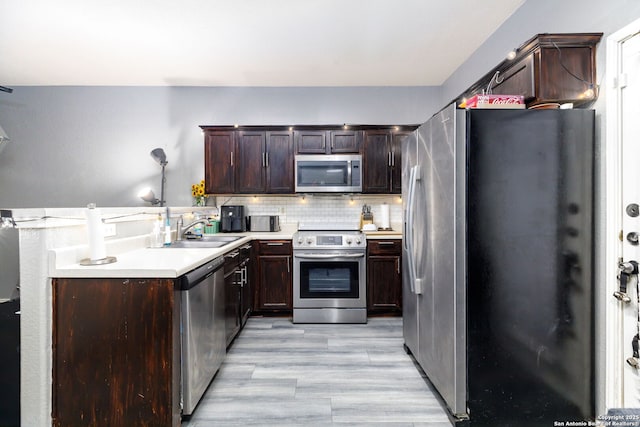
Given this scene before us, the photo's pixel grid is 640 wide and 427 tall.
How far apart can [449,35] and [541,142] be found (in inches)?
65.8

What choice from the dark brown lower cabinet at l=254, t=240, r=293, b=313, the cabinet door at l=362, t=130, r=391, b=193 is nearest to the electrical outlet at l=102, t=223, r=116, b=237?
the dark brown lower cabinet at l=254, t=240, r=293, b=313

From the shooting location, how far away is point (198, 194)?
3.96 metres

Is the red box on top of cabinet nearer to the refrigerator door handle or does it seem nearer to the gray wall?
the refrigerator door handle

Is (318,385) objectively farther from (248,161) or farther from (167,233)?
(248,161)

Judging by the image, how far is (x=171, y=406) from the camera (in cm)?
160

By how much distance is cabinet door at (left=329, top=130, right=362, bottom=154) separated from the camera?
372 centimetres

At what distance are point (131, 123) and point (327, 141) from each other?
8.46 ft

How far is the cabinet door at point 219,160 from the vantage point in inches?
147

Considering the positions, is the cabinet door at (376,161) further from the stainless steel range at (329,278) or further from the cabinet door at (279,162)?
the cabinet door at (279,162)

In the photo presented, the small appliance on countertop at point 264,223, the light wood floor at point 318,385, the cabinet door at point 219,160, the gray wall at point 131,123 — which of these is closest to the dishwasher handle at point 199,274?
the light wood floor at point 318,385

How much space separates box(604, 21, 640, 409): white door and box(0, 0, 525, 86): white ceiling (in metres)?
1.13

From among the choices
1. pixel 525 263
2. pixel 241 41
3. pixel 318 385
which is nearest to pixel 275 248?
pixel 318 385

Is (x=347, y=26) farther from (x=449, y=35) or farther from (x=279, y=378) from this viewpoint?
(x=279, y=378)

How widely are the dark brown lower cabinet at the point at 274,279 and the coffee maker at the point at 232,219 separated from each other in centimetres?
52
